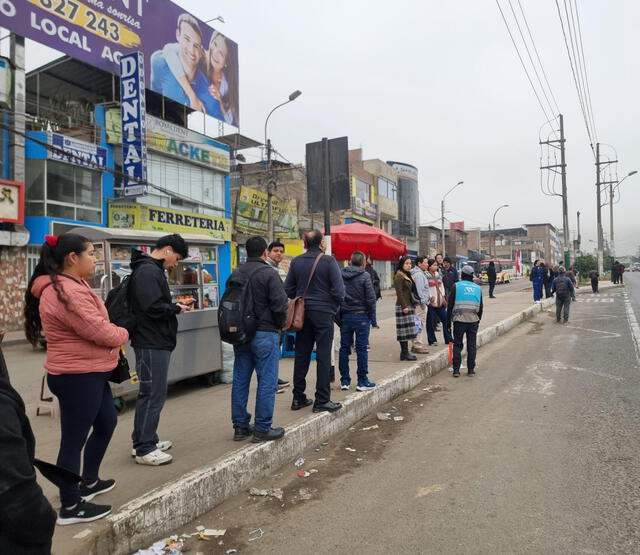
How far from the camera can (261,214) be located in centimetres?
2880

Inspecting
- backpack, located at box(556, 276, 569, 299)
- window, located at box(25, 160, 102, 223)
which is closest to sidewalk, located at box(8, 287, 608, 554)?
backpack, located at box(556, 276, 569, 299)

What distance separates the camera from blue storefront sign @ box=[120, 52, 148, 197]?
18250 millimetres

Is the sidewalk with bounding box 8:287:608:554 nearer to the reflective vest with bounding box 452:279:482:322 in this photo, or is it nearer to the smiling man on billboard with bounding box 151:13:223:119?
the reflective vest with bounding box 452:279:482:322

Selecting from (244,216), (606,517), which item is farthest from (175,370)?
(244,216)

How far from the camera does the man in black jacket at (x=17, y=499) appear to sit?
1.20 meters

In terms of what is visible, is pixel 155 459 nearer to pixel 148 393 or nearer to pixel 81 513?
pixel 148 393

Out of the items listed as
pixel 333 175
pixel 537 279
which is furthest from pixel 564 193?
pixel 333 175

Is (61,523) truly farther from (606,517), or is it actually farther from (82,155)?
(82,155)

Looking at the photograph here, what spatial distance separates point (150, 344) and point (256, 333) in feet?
2.96

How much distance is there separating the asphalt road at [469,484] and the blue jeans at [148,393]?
0.83 meters

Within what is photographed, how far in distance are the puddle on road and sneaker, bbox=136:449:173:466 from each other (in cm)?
61

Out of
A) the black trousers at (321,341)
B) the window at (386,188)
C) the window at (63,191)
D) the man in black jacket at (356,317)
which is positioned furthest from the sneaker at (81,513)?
the window at (386,188)

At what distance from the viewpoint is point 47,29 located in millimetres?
17000

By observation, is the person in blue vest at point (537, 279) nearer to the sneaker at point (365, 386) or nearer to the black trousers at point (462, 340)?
the black trousers at point (462, 340)
